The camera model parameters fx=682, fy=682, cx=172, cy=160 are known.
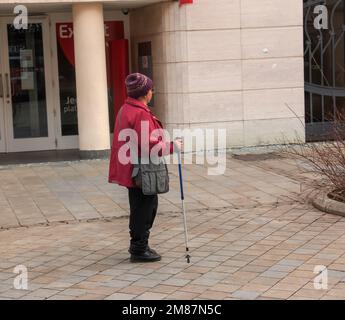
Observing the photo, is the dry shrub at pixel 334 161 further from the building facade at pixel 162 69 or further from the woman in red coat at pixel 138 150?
the building facade at pixel 162 69

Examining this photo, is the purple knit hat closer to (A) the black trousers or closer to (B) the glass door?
(A) the black trousers

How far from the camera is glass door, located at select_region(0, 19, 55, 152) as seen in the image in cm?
1338

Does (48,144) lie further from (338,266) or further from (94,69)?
(338,266)

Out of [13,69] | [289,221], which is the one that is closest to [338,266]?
[289,221]

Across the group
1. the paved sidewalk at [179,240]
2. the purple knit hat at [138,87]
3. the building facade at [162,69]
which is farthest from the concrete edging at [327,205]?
the building facade at [162,69]

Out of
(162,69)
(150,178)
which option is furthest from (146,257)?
(162,69)

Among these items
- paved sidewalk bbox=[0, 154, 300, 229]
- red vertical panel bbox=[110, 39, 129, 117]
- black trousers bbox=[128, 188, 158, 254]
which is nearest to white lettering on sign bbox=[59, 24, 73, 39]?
red vertical panel bbox=[110, 39, 129, 117]

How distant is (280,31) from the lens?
12.8 meters

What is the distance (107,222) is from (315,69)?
723cm

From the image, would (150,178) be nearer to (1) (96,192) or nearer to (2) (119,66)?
(1) (96,192)

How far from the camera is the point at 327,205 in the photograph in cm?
792

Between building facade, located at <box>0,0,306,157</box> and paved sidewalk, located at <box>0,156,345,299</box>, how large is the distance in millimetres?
2315

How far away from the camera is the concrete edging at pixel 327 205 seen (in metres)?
7.73
